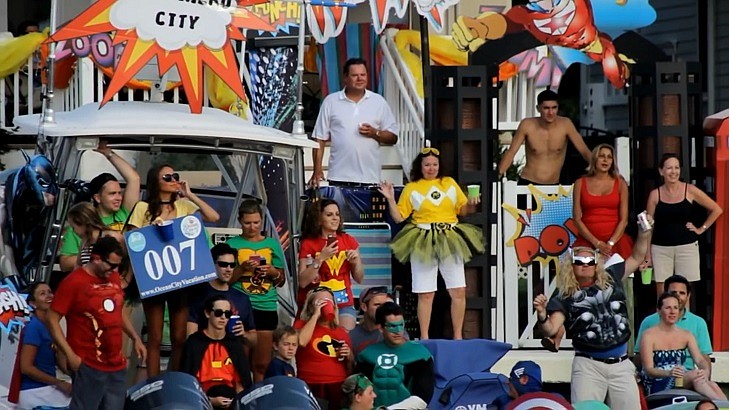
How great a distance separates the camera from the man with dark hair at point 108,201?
443 inches

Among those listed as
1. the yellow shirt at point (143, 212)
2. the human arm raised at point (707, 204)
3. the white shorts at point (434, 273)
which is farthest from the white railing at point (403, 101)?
the yellow shirt at point (143, 212)

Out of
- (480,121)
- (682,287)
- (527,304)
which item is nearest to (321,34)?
(480,121)

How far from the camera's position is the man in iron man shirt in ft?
44.8

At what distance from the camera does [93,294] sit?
34.1 feet

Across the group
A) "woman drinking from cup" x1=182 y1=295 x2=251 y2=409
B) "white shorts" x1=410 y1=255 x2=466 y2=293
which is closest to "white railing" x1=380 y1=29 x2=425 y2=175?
"white shorts" x1=410 y1=255 x2=466 y2=293

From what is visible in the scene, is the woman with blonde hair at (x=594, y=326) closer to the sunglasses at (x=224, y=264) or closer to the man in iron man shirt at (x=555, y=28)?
the sunglasses at (x=224, y=264)

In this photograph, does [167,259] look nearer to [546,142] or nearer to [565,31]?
[546,142]

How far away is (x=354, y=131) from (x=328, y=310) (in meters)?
2.76

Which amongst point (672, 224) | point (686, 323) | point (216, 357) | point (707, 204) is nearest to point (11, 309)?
point (216, 357)

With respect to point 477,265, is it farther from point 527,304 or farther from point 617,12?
point 617,12

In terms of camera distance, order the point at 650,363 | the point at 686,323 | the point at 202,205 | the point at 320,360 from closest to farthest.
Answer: the point at 320,360, the point at 202,205, the point at 650,363, the point at 686,323

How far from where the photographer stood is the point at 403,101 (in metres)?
15.1

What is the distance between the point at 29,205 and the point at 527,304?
415cm

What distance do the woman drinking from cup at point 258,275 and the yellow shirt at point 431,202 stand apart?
5.02 feet
